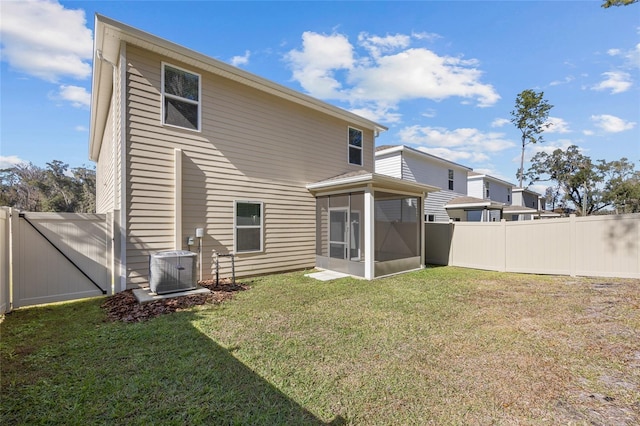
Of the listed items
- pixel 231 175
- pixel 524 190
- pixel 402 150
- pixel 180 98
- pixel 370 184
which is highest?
pixel 402 150

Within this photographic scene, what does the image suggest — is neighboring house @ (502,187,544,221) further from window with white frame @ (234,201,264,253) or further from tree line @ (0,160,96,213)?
tree line @ (0,160,96,213)

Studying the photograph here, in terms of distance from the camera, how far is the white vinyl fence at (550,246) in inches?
266

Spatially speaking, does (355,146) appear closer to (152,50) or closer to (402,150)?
(402,150)

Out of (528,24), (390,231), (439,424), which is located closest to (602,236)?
(390,231)

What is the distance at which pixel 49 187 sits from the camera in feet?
90.1

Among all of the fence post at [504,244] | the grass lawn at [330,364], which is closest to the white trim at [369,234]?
the grass lawn at [330,364]

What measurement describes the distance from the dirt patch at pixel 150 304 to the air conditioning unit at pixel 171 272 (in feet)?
1.02

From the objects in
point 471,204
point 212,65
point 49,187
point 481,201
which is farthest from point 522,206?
point 49,187

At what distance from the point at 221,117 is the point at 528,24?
9982 mm

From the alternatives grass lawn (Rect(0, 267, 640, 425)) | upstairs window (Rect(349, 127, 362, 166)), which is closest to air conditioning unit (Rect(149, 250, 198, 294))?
grass lawn (Rect(0, 267, 640, 425))

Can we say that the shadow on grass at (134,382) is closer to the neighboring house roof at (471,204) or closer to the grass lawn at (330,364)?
the grass lawn at (330,364)

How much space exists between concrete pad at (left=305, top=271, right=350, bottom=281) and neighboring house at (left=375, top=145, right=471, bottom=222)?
352 inches

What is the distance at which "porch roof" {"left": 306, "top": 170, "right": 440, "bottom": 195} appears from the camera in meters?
7.14

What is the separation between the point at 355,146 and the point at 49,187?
33310mm
